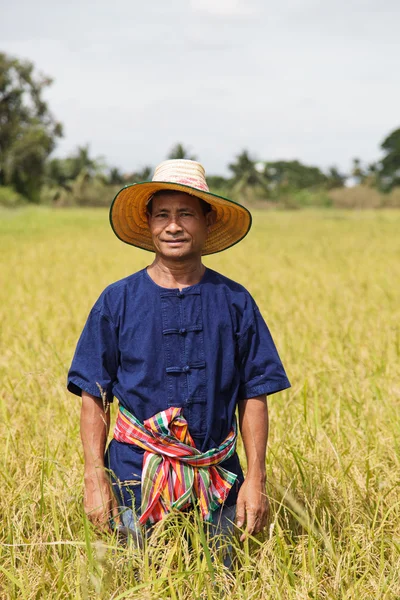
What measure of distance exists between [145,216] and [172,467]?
2.11 feet

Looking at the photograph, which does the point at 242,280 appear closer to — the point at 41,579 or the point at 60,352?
the point at 60,352

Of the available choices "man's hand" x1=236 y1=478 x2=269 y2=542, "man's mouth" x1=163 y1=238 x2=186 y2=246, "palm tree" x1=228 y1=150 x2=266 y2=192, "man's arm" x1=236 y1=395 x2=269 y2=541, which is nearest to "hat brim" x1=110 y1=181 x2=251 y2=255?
"man's mouth" x1=163 y1=238 x2=186 y2=246

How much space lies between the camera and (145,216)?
190 cm

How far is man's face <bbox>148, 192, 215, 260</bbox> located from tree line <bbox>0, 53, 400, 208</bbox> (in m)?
32.0

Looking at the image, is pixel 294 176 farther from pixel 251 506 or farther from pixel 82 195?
pixel 251 506

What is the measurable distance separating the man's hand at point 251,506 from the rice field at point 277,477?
40 millimetres

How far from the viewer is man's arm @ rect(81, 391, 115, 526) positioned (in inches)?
66.9

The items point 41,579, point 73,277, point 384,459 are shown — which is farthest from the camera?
point 73,277

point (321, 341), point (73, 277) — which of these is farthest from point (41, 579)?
point (73, 277)

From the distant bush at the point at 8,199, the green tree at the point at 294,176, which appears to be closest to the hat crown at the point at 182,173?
the distant bush at the point at 8,199

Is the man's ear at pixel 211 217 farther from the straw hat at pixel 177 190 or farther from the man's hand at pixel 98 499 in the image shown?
the man's hand at pixel 98 499

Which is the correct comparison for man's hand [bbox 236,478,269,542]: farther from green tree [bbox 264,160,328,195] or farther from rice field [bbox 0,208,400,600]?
green tree [bbox 264,160,328,195]

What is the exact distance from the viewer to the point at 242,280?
7.45 meters

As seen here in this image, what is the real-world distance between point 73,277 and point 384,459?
5.93 meters
